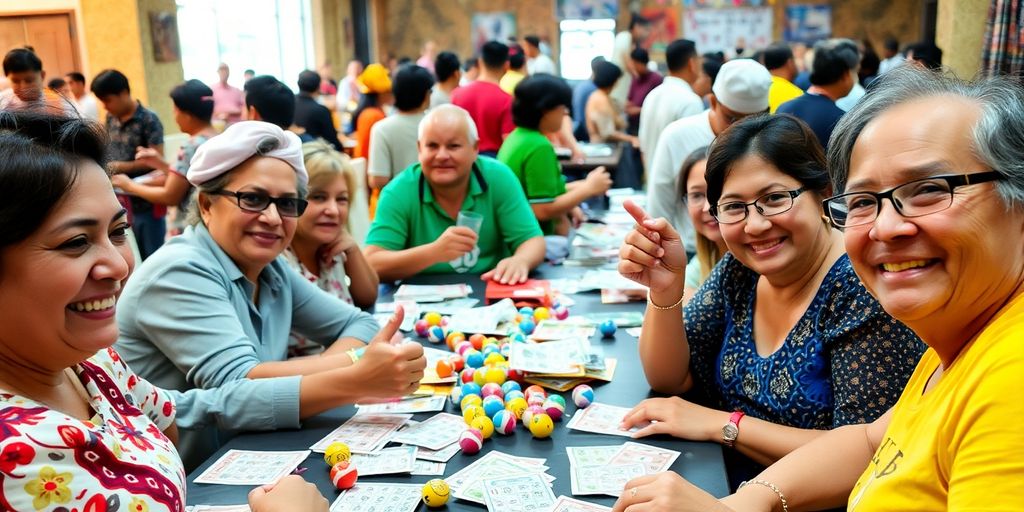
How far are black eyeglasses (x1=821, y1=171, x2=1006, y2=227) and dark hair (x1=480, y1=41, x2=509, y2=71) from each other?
5.54 meters

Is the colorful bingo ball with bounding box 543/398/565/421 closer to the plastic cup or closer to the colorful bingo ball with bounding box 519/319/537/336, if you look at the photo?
the colorful bingo ball with bounding box 519/319/537/336

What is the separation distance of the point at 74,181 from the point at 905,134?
4.03 ft

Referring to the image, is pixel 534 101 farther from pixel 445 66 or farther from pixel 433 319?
pixel 445 66

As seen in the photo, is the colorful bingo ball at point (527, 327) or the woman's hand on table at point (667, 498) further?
the colorful bingo ball at point (527, 327)

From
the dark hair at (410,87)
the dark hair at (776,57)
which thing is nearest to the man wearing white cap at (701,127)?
the dark hair at (410,87)

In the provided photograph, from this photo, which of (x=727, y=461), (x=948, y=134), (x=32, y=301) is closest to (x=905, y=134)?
(x=948, y=134)

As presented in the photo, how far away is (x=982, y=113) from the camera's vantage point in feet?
Result: 3.60

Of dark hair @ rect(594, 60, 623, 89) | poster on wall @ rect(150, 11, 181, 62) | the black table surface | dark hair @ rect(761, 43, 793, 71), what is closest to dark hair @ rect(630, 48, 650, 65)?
dark hair @ rect(594, 60, 623, 89)

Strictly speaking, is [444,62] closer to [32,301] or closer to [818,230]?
[818,230]

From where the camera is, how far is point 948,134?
1.11 metres

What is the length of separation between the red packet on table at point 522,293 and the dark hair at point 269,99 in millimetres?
1883

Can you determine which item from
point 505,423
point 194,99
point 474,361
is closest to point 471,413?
point 505,423

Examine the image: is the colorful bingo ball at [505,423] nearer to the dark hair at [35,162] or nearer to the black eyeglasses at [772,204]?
the black eyeglasses at [772,204]

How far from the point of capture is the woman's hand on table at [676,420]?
1.95 metres
